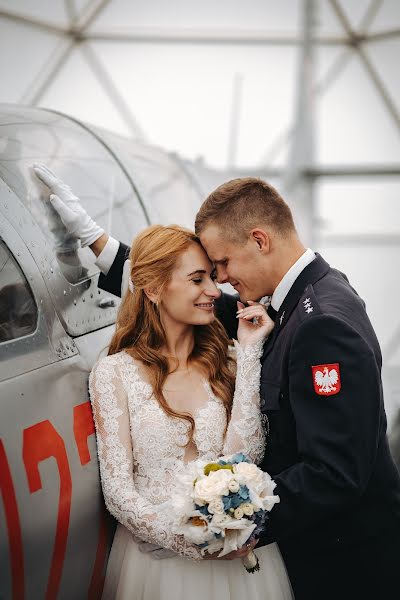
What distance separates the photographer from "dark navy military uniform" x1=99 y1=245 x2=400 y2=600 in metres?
2.34

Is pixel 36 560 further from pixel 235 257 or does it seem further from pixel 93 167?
pixel 93 167

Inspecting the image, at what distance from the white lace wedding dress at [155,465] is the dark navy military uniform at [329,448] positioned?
96 millimetres

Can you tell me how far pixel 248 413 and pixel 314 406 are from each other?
0.31m

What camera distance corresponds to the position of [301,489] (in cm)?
236

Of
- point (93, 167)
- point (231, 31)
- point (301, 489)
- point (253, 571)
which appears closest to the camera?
point (301, 489)

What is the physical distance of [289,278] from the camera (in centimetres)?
270

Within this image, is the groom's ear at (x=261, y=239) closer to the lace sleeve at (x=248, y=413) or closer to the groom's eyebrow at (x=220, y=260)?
the groom's eyebrow at (x=220, y=260)

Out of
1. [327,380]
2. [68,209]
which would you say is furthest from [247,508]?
[68,209]

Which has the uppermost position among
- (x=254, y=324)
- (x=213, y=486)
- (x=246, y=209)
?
(x=246, y=209)

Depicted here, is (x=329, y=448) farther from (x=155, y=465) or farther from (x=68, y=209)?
(x=68, y=209)

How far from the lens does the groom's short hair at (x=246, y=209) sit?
2658mm

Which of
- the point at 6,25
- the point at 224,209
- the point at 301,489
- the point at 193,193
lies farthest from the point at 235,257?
the point at 6,25

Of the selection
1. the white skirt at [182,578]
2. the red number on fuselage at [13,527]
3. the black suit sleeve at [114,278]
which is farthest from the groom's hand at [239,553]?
the black suit sleeve at [114,278]

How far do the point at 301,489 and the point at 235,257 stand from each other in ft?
2.97
